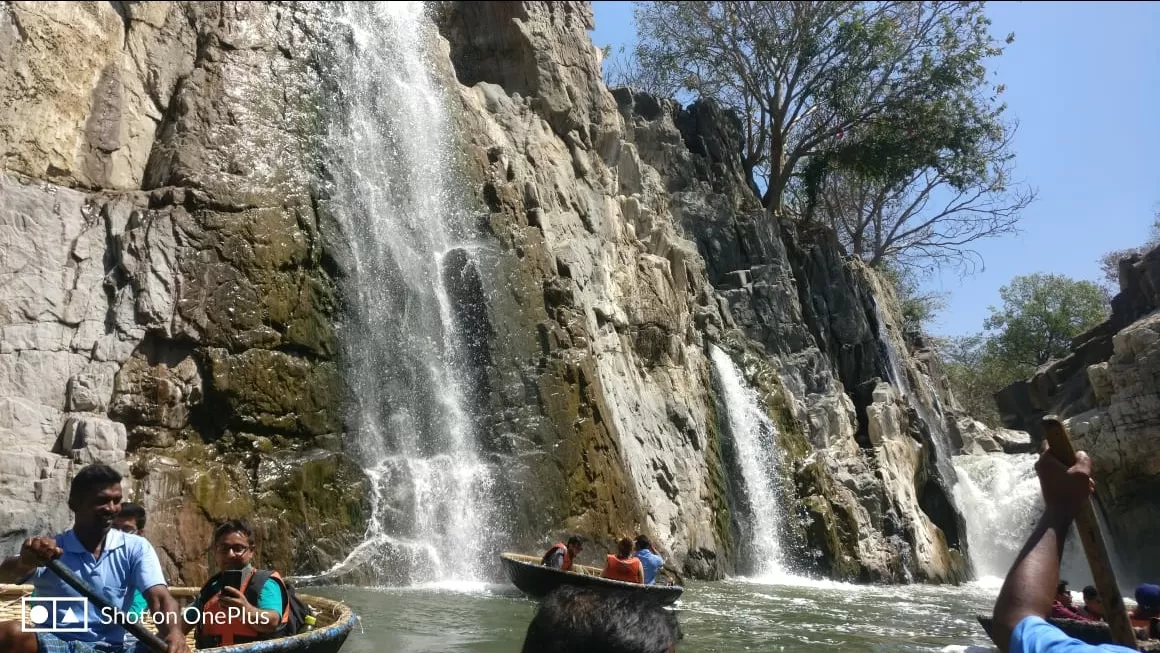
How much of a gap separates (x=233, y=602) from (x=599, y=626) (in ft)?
11.3

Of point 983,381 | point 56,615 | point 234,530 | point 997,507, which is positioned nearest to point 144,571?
point 56,615

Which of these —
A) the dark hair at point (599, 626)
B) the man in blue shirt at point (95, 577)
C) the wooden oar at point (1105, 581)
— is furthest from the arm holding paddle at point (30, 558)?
the wooden oar at point (1105, 581)

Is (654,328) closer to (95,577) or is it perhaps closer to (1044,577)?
(95,577)

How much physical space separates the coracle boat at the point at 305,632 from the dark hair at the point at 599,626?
3.06 metres

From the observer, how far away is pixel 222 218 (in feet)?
42.3

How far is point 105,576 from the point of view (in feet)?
13.8

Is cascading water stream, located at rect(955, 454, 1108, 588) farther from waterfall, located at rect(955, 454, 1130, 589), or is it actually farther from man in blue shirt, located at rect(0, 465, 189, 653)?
man in blue shirt, located at rect(0, 465, 189, 653)

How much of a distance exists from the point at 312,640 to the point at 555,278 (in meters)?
12.0

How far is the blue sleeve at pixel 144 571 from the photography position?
167 inches

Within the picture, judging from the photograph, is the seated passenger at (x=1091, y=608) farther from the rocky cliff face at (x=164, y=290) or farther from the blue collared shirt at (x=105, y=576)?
the rocky cliff face at (x=164, y=290)

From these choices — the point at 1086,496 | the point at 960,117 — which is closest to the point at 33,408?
the point at 1086,496

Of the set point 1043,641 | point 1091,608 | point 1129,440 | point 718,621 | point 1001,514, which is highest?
point 1129,440

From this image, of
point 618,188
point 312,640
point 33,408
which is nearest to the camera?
point 312,640

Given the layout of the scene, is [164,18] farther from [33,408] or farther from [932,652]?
[932,652]
